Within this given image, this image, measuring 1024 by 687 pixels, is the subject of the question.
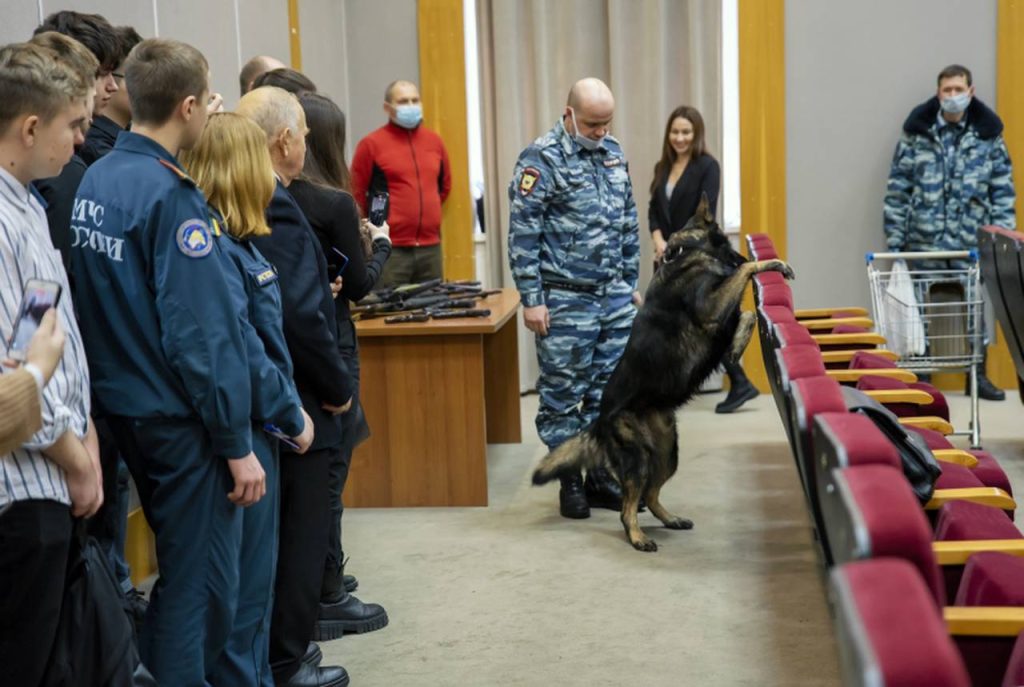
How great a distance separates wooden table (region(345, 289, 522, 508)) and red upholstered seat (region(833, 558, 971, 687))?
11.1 ft

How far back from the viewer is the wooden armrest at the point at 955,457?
3.10 meters

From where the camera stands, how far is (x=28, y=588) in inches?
70.2

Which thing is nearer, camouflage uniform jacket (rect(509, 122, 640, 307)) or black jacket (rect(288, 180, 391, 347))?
black jacket (rect(288, 180, 391, 347))

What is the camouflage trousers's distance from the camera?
4523 millimetres

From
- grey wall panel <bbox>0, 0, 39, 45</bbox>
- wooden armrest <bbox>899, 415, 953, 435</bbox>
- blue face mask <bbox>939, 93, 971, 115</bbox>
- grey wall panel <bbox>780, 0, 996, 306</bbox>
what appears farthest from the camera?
grey wall panel <bbox>780, 0, 996, 306</bbox>

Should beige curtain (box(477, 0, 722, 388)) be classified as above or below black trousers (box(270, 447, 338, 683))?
above

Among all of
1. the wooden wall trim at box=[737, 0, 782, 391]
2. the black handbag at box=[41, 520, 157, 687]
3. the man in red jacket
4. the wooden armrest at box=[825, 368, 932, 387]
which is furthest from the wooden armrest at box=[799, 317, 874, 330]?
the black handbag at box=[41, 520, 157, 687]

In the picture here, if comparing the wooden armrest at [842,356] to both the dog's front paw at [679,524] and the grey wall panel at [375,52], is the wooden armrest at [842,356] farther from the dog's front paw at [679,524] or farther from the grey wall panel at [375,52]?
the grey wall panel at [375,52]

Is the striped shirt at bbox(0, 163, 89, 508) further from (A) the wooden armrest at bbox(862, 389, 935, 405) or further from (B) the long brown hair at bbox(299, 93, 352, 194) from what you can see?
(A) the wooden armrest at bbox(862, 389, 935, 405)

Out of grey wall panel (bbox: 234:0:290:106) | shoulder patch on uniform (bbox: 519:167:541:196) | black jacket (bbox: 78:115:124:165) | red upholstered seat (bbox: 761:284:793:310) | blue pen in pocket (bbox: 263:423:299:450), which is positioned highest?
grey wall panel (bbox: 234:0:290:106)

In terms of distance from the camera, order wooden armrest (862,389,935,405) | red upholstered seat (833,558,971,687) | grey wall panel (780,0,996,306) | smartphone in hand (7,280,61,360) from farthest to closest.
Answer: grey wall panel (780,0,996,306) → wooden armrest (862,389,935,405) → smartphone in hand (7,280,61,360) → red upholstered seat (833,558,971,687)

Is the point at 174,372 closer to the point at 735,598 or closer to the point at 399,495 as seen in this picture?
the point at 735,598

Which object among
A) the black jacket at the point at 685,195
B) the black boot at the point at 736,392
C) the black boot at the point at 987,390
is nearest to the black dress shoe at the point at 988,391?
the black boot at the point at 987,390

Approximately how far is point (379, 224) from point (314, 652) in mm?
1491
